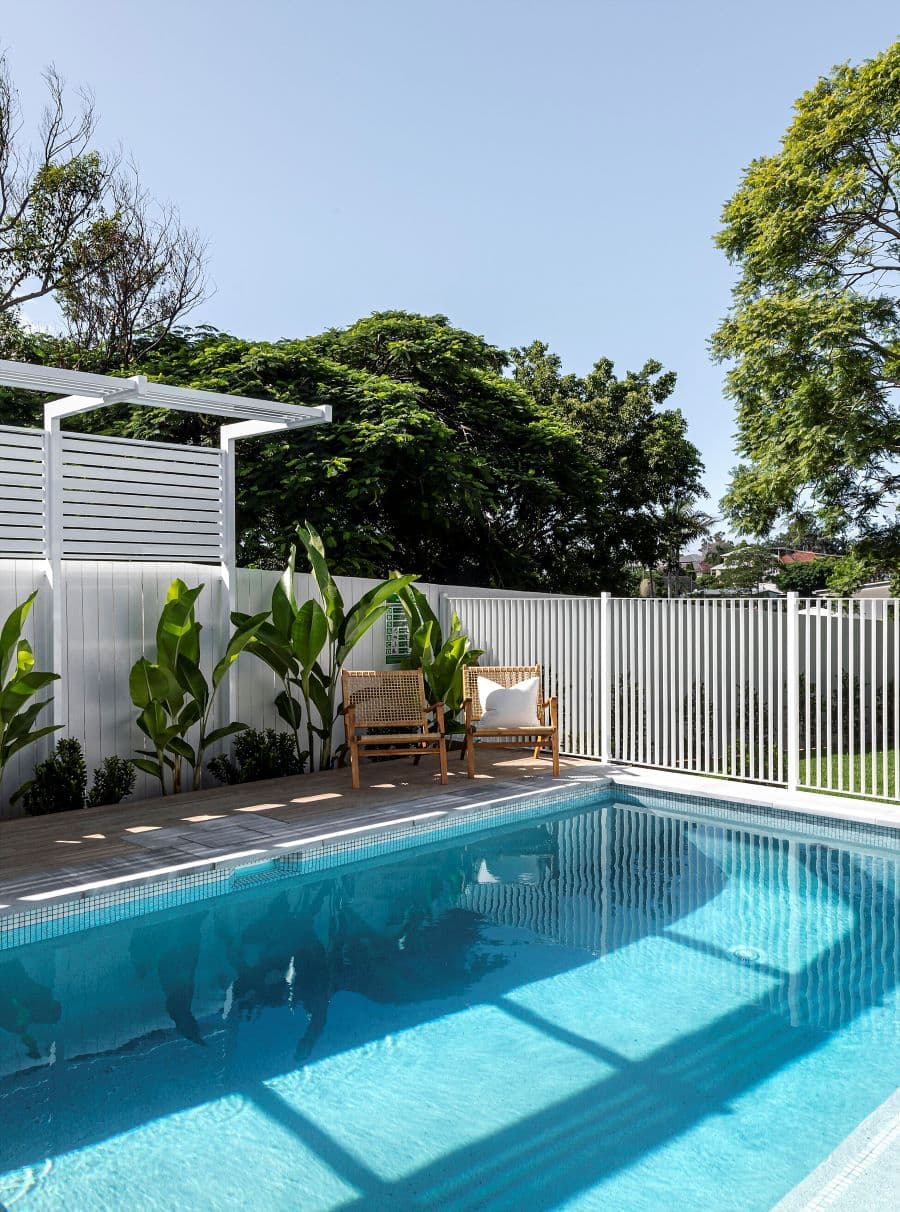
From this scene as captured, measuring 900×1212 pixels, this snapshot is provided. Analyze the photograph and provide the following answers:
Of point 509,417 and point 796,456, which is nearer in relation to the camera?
point 796,456

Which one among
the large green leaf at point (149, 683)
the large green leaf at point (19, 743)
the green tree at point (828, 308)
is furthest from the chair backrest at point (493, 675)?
the green tree at point (828, 308)

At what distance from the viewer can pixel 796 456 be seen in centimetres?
1605

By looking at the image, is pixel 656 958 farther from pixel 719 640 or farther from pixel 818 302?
pixel 818 302

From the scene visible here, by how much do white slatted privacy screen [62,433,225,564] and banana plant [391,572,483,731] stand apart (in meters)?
1.87

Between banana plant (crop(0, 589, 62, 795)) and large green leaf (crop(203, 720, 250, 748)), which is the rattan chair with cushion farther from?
banana plant (crop(0, 589, 62, 795))

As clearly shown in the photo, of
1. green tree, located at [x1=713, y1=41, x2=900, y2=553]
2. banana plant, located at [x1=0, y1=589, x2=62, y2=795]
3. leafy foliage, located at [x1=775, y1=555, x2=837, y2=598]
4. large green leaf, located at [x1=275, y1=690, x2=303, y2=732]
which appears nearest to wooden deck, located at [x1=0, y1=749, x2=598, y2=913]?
large green leaf, located at [x1=275, y1=690, x2=303, y2=732]

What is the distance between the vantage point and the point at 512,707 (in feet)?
28.9

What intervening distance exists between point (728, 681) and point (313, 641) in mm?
3540

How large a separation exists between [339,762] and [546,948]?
439 centimetres

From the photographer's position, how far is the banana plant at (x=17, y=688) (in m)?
6.46

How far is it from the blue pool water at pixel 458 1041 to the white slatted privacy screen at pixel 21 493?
3153 mm

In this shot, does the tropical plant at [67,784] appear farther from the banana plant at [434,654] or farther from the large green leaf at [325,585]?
the banana plant at [434,654]

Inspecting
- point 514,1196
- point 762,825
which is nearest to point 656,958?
point 514,1196

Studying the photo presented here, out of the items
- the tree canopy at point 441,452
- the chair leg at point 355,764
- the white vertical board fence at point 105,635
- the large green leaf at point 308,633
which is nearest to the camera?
the white vertical board fence at point 105,635
